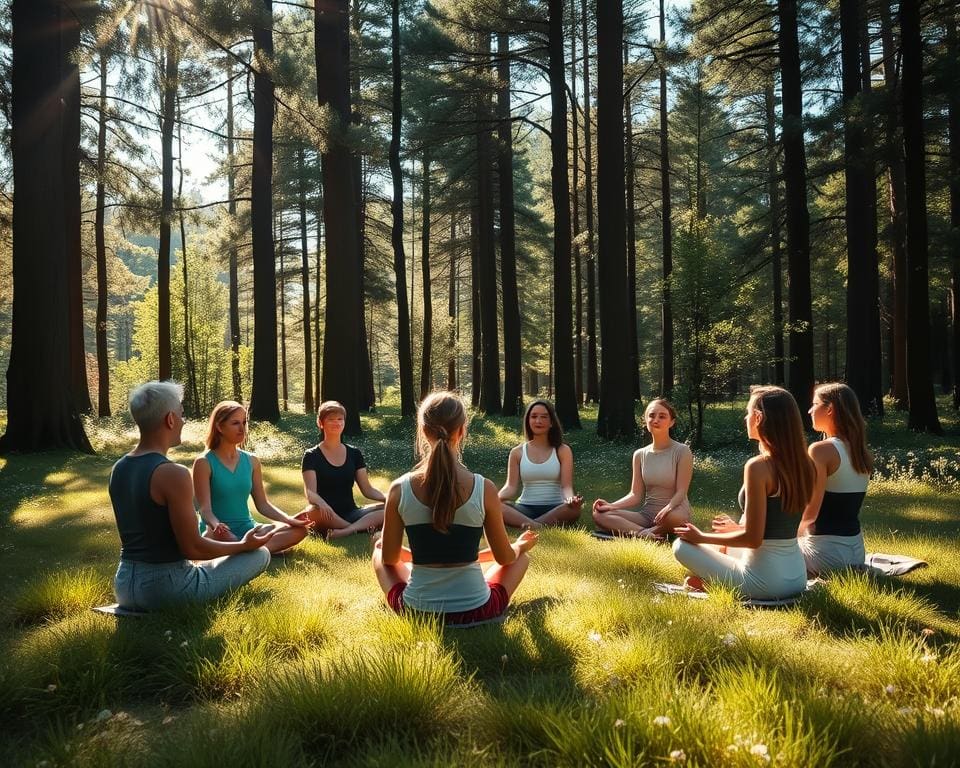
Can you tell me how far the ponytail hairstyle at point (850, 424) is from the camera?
203 inches

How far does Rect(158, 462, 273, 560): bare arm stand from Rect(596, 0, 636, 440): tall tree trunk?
11.9 m

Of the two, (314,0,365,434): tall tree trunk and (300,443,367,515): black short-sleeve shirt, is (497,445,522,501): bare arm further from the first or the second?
(314,0,365,434): tall tree trunk

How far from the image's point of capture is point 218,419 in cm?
608

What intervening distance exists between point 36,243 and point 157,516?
422 inches

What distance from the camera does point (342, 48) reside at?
16312 mm

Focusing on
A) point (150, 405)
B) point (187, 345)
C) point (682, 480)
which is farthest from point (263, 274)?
point (150, 405)

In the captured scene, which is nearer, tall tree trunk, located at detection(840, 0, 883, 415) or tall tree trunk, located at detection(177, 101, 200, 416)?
tall tree trunk, located at detection(840, 0, 883, 415)

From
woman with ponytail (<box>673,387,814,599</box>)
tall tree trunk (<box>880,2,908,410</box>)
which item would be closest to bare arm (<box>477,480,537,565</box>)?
woman with ponytail (<box>673,387,814,599</box>)

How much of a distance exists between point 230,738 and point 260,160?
71.2 feet

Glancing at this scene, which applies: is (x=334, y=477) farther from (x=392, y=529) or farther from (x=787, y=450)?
(x=787, y=450)

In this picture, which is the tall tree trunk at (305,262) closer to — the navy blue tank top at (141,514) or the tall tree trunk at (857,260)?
the tall tree trunk at (857,260)

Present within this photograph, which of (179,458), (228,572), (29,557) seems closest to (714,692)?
(228,572)

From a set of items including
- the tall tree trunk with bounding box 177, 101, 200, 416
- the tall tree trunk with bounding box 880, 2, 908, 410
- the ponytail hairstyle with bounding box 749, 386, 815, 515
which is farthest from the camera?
the tall tree trunk with bounding box 177, 101, 200, 416

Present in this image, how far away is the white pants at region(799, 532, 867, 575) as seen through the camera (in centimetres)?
518
